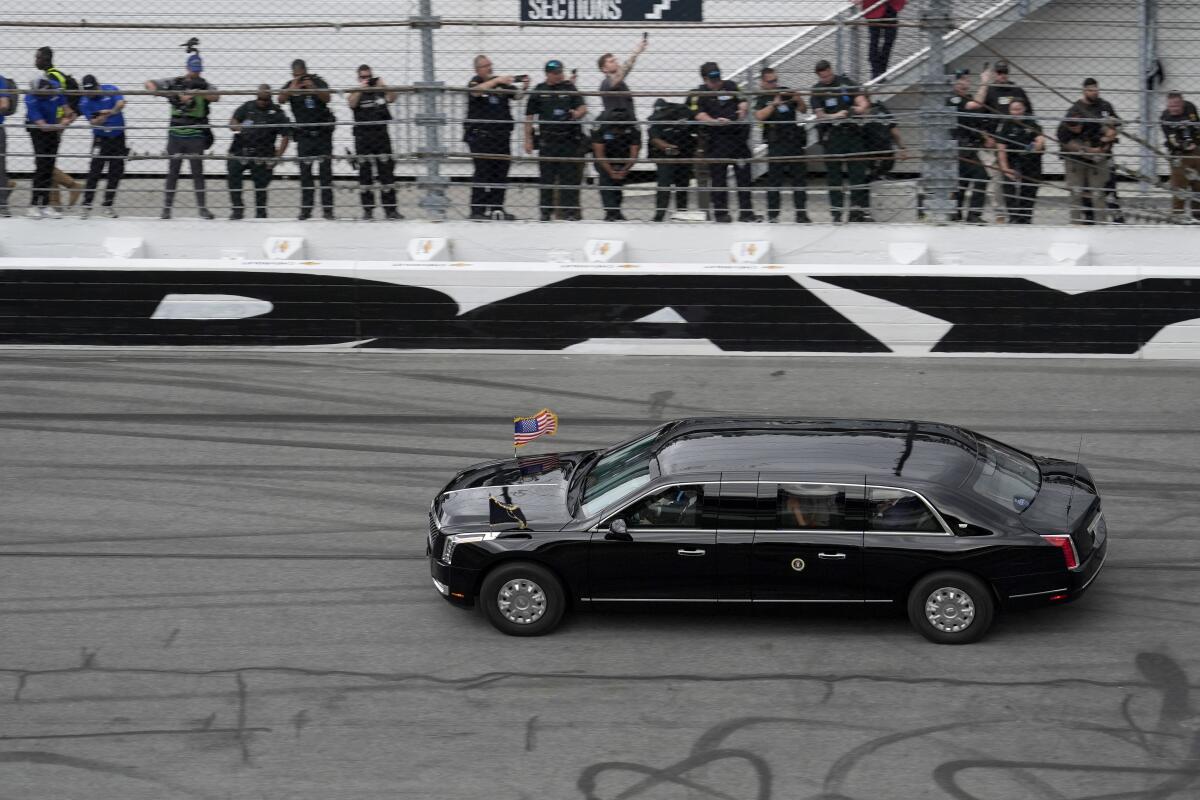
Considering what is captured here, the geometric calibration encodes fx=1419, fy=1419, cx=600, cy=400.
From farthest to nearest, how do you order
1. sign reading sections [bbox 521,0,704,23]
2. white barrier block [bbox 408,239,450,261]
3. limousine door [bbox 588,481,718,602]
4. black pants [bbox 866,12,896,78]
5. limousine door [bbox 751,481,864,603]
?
sign reading sections [bbox 521,0,704,23]
white barrier block [bbox 408,239,450,261]
black pants [bbox 866,12,896,78]
limousine door [bbox 588,481,718,602]
limousine door [bbox 751,481,864,603]

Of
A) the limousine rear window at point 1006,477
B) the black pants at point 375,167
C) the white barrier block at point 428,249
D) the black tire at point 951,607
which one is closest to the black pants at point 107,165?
the black pants at point 375,167

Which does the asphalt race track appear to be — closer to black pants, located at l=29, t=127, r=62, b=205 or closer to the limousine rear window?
the limousine rear window

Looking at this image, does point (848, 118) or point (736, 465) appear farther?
point (848, 118)

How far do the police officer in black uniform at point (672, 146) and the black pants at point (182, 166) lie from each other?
4527 mm

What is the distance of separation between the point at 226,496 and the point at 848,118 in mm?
6912

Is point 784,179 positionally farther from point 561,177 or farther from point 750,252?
point 561,177

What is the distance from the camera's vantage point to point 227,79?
Answer: 1688cm

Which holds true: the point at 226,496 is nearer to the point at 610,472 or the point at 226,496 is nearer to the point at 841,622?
the point at 610,472

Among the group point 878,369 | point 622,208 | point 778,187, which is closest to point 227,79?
point 622,208

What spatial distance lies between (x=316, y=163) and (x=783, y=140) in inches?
182

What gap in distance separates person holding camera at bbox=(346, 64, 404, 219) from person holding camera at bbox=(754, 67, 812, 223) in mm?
3614

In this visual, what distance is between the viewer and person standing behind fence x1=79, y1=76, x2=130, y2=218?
46.2 ft

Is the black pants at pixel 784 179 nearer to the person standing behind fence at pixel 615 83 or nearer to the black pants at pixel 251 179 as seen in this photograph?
the person standing behind fence at pixel 615 83

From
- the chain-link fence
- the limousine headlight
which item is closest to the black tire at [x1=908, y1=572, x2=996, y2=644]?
the limousine headlight
